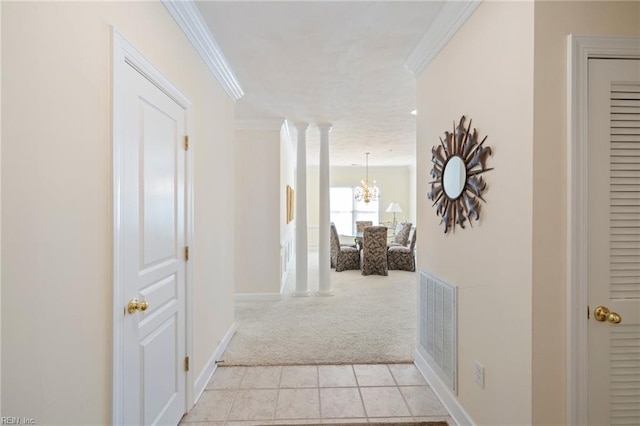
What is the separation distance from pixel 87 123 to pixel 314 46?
1853 millimetres

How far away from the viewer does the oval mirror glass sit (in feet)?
6.28

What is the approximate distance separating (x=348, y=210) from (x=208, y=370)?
795 cm

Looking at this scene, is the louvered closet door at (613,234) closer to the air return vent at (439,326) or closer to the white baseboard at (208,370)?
the air return vent at (439,326)

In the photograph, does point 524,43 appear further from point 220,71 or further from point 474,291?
point 220,71

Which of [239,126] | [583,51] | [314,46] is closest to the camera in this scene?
[583,51]

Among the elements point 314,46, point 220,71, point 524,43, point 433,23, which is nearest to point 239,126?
point 220,71

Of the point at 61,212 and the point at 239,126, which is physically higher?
the point at 239,126

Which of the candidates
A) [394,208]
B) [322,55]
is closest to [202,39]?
[322,55]

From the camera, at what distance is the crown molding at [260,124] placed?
15.0 ft

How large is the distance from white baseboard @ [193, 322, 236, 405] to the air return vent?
1811 millimetres

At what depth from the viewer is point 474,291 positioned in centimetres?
182

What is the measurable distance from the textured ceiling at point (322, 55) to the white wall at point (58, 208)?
3.06 ft

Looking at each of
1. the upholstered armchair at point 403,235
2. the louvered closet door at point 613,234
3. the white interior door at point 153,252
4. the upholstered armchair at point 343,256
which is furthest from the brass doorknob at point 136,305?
the upholstered armchair at point 403,235

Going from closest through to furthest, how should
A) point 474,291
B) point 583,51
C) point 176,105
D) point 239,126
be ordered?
1. point 583,51
2. point 474,291
3. point 176,105
4. point 239,126
